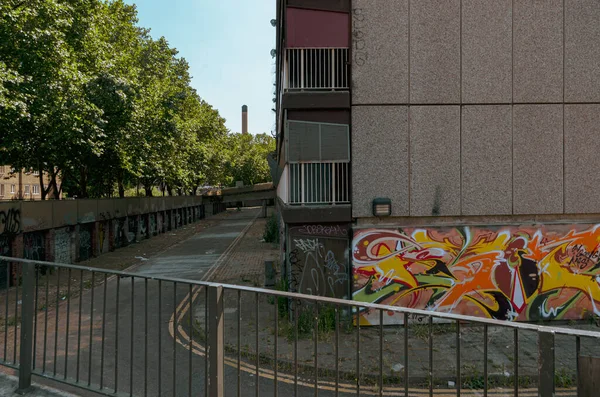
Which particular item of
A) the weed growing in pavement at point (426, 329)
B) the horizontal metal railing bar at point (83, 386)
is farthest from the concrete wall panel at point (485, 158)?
the horizontal metal railing bar at point (83, 386)

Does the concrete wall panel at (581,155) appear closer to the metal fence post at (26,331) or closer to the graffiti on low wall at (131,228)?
the metal fence post at (26,331)

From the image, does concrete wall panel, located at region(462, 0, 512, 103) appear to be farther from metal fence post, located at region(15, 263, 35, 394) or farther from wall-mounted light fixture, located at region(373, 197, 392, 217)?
metal fence post, located at region(15, 263, 35, 394)

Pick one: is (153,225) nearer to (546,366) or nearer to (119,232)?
(119,232)

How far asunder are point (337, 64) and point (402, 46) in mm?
1494

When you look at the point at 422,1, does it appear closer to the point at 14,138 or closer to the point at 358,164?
the point at 358,164

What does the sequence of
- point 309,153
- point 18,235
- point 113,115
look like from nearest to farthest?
1. point 309,153
2. point 18,235
3. point 113,115

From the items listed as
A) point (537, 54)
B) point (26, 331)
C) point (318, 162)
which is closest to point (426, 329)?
point (318, 162)

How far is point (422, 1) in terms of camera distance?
8.91 meters

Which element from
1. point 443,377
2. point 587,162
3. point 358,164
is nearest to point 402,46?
point 358,164

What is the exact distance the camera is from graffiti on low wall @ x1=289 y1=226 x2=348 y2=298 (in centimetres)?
880

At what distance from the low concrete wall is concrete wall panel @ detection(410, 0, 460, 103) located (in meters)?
12.4

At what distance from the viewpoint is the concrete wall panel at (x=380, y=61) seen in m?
8.90

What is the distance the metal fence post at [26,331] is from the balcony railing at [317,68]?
626cm

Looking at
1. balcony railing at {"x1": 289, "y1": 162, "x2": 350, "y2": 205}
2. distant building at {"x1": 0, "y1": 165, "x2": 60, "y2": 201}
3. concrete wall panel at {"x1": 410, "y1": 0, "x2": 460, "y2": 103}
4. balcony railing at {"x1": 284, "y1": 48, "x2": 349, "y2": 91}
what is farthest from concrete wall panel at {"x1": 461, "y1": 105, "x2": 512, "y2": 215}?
distant building at {"x1": 0, "y1": 165, "x2": 60, "y2": 201}
